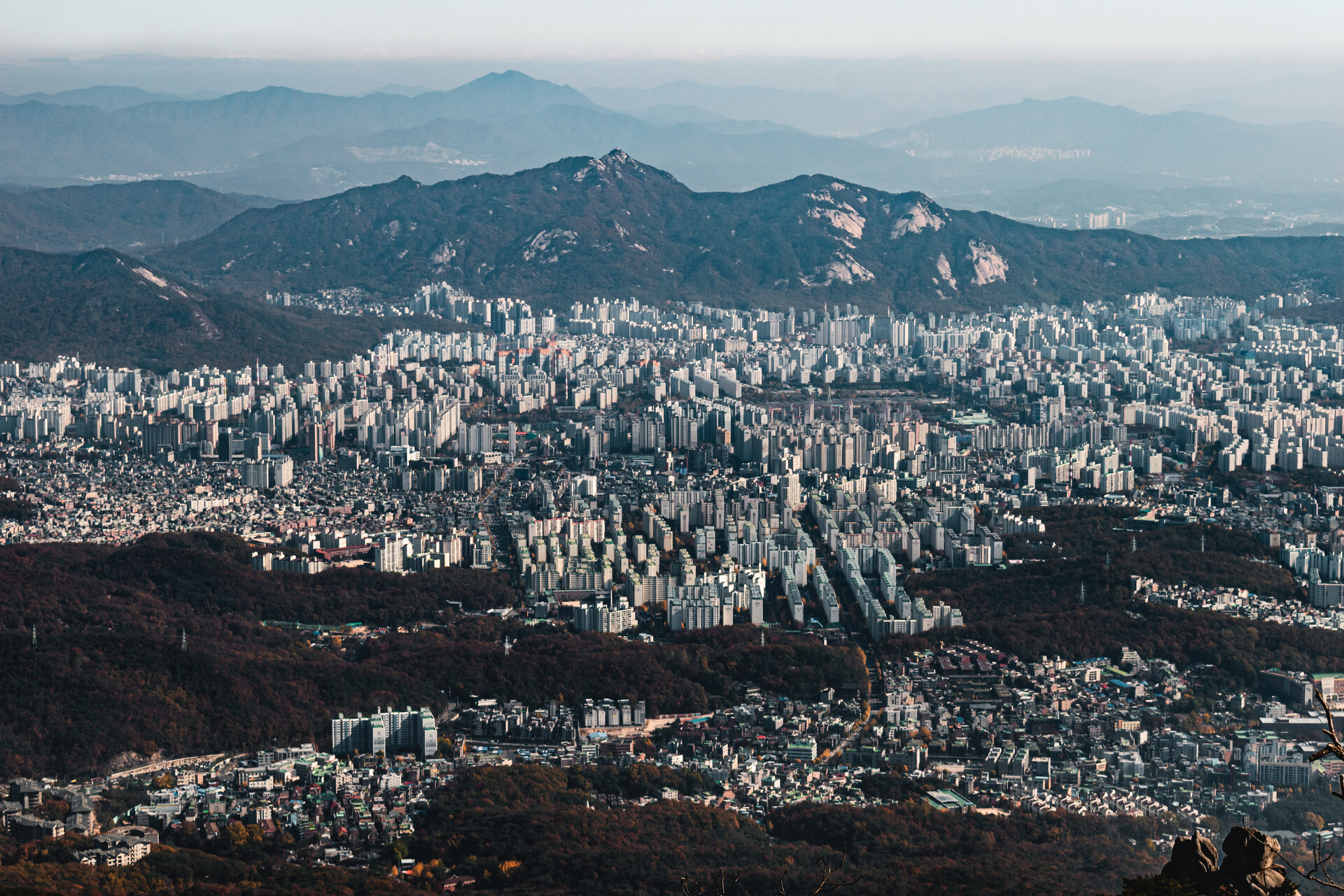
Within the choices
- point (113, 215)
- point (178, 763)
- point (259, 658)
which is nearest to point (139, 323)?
point (113, 215)

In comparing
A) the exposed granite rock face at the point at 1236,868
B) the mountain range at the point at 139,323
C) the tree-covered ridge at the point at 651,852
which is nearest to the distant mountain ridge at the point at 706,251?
the mountain range at the point at 139,323

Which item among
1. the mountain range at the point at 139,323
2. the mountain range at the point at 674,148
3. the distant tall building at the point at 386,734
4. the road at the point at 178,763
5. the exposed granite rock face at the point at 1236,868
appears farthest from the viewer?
the mountain range at the point at 674,148

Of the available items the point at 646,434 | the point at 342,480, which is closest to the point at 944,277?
the point at 646,434

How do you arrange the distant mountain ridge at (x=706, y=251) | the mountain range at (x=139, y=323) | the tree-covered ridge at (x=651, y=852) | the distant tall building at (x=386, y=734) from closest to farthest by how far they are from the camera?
the tree-covered ridge at (x=651, y=852) < the distant tall building at (x=386, y=734) < the mountain range at (x=139, y=323) < the distant mountain ridge at (x=706, y=251)

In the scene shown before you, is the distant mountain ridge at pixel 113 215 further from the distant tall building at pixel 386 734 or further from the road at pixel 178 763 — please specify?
the distant tall building at pixel 386 734

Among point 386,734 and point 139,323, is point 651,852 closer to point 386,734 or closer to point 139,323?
point 386,734
